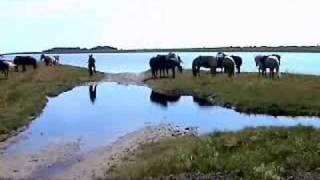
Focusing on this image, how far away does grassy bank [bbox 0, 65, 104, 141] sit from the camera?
29.7m

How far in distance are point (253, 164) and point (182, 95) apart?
90.5ft

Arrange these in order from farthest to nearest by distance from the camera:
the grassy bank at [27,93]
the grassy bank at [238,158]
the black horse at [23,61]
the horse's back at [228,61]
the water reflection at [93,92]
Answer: the black horse at [23,61]
the horse's back at [228,61]
the water reflection at [93,92]
the grassy bank at [27,93]
the grassy bank at [238,158]

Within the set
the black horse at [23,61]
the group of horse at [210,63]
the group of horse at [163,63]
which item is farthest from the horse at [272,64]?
the black horse at [23,61]

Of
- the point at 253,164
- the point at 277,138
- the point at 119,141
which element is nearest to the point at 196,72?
the point at 119,141

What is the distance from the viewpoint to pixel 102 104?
4028 cm

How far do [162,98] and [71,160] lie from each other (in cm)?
2160

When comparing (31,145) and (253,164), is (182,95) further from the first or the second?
(253,164)

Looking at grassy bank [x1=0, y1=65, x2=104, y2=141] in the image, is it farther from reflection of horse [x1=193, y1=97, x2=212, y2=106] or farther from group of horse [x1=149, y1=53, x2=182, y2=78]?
reflection of horse [x1=193, y1=97, x2=212, y2=106]

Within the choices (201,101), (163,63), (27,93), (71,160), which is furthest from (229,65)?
(71,160)

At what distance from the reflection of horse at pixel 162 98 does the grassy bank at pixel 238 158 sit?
18.1 metres

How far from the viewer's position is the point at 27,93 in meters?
41.9

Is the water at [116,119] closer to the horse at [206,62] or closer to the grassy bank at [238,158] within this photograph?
the grassy bank at [238,158]

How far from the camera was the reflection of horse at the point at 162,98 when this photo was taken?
4041 cm

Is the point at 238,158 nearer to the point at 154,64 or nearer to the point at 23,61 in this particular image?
the point at 154,64
